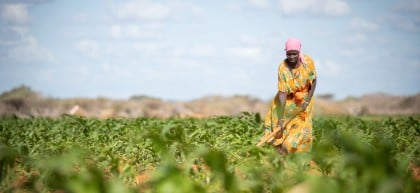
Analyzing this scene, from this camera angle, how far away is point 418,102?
39.2 m

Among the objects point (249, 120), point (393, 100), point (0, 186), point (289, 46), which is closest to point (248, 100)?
point (393, 100)

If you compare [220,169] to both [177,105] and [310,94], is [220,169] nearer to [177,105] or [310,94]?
[310,94]

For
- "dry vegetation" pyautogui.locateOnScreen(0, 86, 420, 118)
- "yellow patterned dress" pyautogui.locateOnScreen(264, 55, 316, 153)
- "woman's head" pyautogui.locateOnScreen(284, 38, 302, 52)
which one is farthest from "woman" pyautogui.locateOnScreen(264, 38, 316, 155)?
"dry vegetation" pyautogui.locateOnScreen(0, 86, 420, 118)

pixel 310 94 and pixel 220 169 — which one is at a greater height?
pixel 310 94

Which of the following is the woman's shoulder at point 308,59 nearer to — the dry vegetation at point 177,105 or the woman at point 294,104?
the woman at point 294,104

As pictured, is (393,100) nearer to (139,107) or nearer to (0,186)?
(139,107)

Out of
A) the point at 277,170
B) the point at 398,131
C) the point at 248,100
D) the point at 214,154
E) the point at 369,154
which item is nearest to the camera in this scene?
the point at 369,154

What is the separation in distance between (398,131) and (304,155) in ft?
26.2

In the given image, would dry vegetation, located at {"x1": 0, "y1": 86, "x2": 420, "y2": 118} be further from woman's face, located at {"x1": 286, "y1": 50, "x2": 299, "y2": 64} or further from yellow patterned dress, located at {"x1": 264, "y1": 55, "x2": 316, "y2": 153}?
woman's face, located at {"x1": 286, "y1": 50, "x2": 299, "y2": 64}

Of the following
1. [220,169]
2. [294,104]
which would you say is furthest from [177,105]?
[220,169]

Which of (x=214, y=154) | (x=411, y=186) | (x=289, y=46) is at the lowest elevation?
(x=411, y=186)

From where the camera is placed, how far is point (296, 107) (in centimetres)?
980

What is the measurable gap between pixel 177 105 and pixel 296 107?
30389 millimetres

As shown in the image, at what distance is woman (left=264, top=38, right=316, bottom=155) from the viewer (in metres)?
9.67
